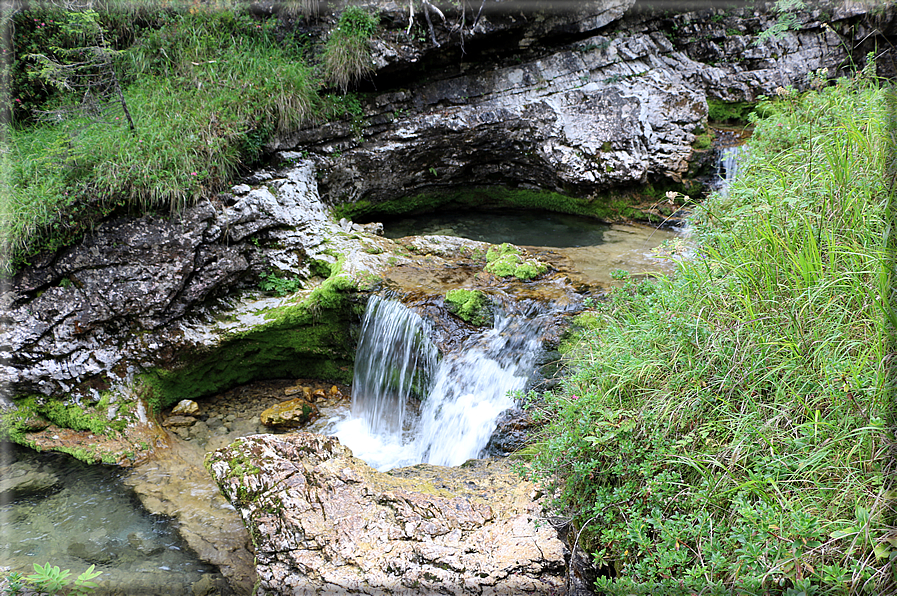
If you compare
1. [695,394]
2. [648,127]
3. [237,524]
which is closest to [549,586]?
[695,394]

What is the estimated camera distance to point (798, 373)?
6.95ft

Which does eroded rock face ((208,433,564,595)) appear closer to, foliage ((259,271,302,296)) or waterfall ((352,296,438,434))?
waterfall ((352,296,438,434))

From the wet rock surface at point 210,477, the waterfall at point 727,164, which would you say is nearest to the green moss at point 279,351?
the wet rock surface at point 210,477

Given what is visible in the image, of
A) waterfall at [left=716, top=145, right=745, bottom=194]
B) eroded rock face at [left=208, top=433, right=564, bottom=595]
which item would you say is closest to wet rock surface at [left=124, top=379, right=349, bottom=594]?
eroded rock face at [left=208, top=433, right=564, bottom=595]

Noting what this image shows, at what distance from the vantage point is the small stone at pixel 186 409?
17.1 feet

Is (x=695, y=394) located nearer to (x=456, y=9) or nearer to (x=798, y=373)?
(x=798, y=373)

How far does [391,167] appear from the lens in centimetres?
750

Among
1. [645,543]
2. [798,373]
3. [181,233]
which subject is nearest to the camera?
[645,543]

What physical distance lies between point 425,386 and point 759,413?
10.6 ft

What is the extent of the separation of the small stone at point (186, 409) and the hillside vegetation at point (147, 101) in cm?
212

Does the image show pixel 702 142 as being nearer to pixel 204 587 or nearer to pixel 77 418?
pixel 204 587

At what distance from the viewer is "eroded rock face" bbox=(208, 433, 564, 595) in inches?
94.5

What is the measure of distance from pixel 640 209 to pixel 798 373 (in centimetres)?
586

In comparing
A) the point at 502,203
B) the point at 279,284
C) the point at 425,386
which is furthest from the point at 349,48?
the point at 425,386
